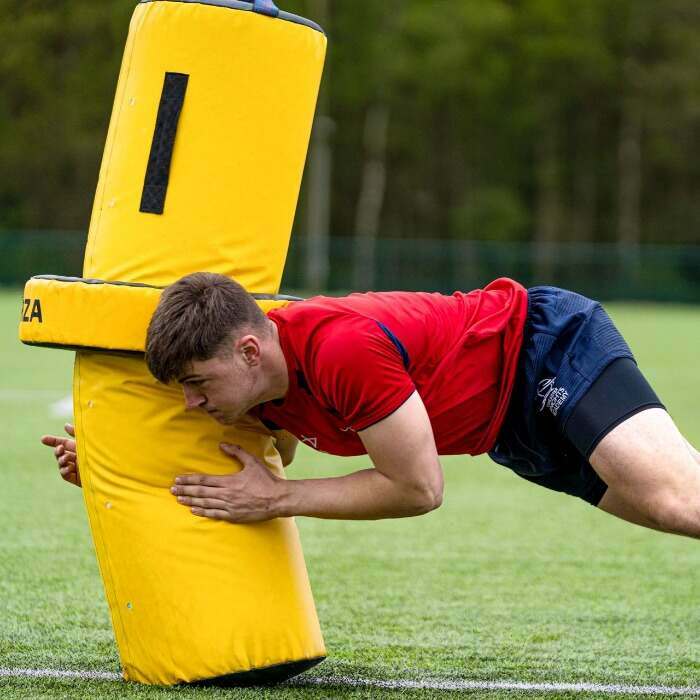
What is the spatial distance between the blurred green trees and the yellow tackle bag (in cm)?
3443

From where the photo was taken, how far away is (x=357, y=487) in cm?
359

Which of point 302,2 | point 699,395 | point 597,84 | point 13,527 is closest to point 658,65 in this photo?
point 597,84

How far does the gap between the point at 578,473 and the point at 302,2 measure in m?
35.3

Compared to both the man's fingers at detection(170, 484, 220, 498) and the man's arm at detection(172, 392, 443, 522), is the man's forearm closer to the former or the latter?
the man's arm at detection(172, 392, 443, 522)

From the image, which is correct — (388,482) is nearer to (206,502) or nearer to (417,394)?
(417,394)

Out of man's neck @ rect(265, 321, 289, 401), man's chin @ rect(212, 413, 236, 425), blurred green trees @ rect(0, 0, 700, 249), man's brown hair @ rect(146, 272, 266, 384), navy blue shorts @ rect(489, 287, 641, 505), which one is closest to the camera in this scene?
man's brown hair @ rect(146, 272, 266, 384)

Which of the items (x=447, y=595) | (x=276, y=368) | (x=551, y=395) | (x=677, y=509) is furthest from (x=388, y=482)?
(x=447, y=595)

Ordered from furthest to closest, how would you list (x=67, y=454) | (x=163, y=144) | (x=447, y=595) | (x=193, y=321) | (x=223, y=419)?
(x=447, y=595) → (x=67, y=454) → (x=163, y=144) → (x=223, y=419) → (x=193, y=321)

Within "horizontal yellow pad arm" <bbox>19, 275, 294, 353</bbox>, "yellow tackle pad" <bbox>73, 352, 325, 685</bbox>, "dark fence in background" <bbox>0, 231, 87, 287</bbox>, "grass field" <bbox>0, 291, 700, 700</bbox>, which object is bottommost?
"dark fence in background" <bbox>0, 231, 87, 287</bbox>

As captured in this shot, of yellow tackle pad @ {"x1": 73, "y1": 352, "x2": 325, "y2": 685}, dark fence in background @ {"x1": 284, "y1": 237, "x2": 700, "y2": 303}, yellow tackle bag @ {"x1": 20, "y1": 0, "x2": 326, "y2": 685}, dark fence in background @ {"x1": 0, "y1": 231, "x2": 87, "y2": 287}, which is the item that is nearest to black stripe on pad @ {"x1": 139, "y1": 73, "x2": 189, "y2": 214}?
yellow tackle bag @ {"x1": 20, "y1": 0, "x2": 326, "y2": 685}

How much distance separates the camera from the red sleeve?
3.39 metres

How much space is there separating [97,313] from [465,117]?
40982 millimetres

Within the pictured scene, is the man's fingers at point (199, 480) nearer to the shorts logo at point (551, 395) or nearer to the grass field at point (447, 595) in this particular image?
the grass field at point (447, 595)

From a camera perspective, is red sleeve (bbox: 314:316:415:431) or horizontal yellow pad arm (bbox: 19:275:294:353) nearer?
red sleeve (bbox: 314:316:415:431)
